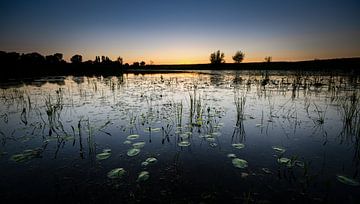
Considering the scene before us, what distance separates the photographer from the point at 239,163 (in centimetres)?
401

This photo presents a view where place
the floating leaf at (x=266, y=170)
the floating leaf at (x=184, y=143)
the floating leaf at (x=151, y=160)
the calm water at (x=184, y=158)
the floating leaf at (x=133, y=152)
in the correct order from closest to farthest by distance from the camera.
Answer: the calm water at (x=184, y=158) < the floating leaf at (x=266, y=170) < the floating leaf at (x=151, y=160) < the floating leaf at (x=133, y=152) < the floating leaf at (x=184, y=143)

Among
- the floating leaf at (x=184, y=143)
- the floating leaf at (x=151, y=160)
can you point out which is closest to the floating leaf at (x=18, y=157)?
the floating leaf at (x=151, y=160)

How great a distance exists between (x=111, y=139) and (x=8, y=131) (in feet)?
11.7

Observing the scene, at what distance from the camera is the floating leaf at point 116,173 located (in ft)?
11.8

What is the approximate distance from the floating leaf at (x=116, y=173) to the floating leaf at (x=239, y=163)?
7.40 ft

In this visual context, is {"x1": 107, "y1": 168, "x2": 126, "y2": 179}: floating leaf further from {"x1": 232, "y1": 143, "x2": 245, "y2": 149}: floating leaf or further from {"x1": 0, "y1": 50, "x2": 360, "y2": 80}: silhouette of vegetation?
{"x1": 0, "y1": 50, "x2": 360, "y2": 80}: silhouette of vegetation

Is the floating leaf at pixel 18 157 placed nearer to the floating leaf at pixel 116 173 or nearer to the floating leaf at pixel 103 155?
the floating leaf at pixel 103 155

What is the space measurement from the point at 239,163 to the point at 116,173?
2474 mm

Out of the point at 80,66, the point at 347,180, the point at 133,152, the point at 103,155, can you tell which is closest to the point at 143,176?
the point at 133,152

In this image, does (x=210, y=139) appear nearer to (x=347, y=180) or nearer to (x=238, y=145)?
(x=238, y=145)

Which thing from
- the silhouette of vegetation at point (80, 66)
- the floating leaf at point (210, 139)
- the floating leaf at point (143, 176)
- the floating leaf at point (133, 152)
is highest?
the silhouette of vegetation at point (80, 66)

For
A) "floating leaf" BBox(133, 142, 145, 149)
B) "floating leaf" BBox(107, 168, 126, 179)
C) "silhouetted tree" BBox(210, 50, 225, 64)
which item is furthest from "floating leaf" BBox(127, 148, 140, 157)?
"silhouetted tree" BBox(210, 50, 225, 64)

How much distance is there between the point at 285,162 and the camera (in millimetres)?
4023

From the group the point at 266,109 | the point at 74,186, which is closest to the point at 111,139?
the point at 74,186
